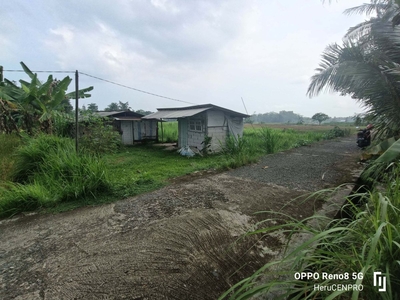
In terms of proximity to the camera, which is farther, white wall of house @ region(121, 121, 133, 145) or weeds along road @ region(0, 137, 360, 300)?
white wall of house @ region(121, 121, 133, 145)

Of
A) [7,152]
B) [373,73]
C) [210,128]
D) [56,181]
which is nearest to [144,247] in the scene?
[56,181]

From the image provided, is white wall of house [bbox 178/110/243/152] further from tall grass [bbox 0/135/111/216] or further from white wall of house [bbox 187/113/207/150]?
tall grass [bbox 0/135/111/216]

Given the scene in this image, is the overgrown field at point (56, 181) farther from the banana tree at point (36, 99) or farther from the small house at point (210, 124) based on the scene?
the small house at point (210, 124)

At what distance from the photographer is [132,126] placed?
13766 mm

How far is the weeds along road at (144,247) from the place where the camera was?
1798 millimetres

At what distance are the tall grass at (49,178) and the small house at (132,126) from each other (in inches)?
319

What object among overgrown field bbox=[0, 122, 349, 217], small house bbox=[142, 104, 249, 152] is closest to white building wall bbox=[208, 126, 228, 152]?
small house bbox=[142, 104, 249, 152]

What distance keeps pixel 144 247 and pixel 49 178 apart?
10.2 ft

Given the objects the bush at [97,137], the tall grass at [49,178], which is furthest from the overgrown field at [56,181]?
the bush at [97,137]

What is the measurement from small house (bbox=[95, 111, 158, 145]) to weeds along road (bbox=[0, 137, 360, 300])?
10.2m

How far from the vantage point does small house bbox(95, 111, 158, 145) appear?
516 inches

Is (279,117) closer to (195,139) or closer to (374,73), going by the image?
(195,139)

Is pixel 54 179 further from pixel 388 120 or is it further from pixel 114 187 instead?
pixel 388 120

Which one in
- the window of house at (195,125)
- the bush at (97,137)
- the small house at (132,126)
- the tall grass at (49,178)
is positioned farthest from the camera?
the small house at (132,126)
